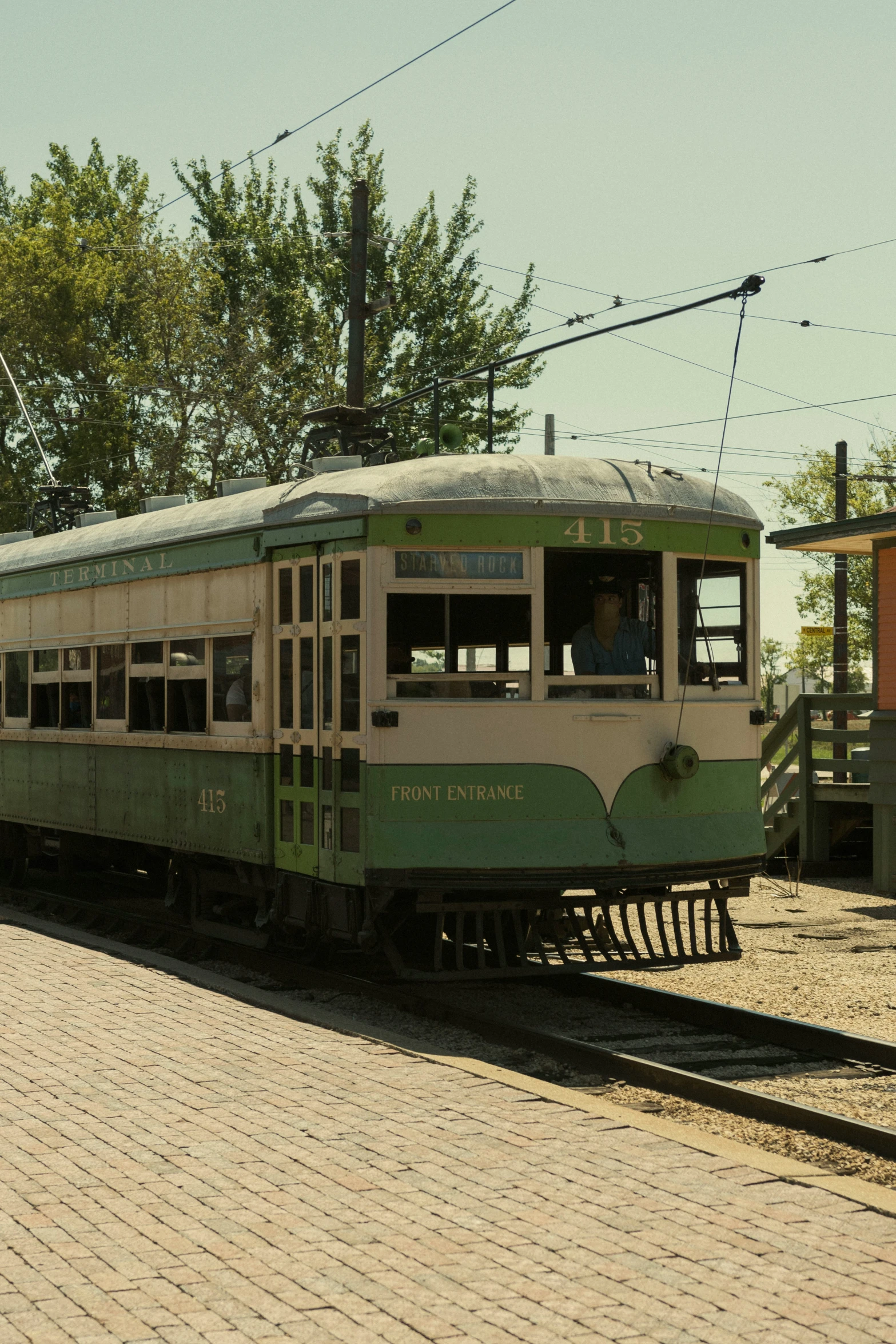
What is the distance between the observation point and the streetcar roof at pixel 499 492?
9.34m

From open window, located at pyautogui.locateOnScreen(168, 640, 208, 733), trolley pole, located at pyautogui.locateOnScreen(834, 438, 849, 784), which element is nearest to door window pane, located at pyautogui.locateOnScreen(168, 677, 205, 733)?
open window, located at pyautogui.locateOnScreen(168, 640, 208, 733)

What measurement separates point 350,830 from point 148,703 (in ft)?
11.3

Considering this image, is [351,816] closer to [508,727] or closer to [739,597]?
[508,727]

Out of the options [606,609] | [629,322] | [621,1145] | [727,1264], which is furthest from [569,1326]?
[629,322]

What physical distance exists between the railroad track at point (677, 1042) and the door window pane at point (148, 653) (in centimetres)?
223

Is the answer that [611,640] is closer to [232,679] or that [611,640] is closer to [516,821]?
[516,821]

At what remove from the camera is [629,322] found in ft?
41.7

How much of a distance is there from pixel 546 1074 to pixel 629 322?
6617 mm

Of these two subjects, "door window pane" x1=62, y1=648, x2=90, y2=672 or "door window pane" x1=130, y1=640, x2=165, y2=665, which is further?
"door window pane" x1=62, y1=648, x2=90, y2=672

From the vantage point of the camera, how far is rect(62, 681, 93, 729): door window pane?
13492 mm

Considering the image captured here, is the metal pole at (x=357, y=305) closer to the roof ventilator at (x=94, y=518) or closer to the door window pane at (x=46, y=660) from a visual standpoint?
the roof ventilator at (x=94, y=518)

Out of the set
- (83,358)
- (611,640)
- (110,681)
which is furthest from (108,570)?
(83,358)

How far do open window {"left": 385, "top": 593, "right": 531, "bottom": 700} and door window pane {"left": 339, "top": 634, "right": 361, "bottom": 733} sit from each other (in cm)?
20

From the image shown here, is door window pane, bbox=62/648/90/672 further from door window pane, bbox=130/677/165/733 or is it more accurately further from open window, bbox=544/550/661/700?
open window, bbox=544/550/661/700
